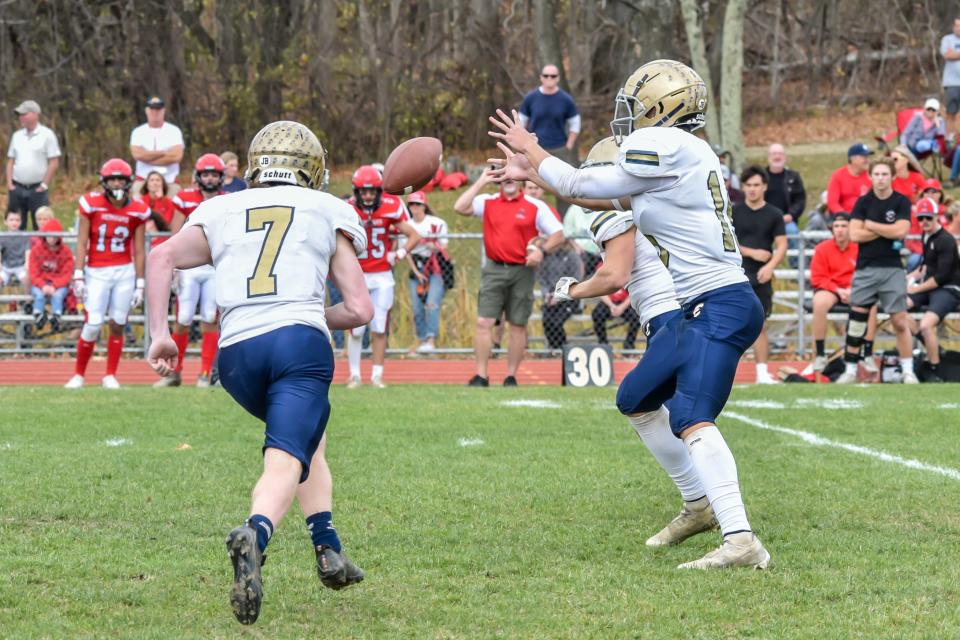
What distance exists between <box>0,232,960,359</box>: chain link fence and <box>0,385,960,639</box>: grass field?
5191mm

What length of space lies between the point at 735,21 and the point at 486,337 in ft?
34.3

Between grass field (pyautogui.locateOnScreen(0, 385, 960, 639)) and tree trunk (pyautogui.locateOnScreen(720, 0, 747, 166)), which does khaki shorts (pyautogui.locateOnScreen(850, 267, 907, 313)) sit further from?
tree trunk (pyautogui.locateOnScreen(720, 0, 747, 166))

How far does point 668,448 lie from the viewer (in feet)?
18.1

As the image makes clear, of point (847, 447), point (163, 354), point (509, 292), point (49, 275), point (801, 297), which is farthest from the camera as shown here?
point (801, 297)

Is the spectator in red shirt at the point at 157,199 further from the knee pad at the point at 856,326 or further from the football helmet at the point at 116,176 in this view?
the knee pad at the point at 856,326

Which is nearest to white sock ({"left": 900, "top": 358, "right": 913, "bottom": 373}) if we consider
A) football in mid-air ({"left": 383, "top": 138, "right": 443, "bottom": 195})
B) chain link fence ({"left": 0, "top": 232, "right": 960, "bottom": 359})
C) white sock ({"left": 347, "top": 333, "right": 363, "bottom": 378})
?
chain link fence ({"left": 0, "top": 232, "right": 960, "bottom": 359})

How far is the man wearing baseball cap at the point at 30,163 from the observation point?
1625 cm

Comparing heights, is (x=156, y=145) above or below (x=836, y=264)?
above

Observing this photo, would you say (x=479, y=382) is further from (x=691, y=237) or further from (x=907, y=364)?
(x=691, y=237)

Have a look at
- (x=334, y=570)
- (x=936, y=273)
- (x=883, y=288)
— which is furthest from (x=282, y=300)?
(x=936, y=273)

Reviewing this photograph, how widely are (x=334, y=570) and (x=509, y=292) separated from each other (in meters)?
8.12

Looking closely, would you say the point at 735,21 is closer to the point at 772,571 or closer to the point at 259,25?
the point at 259,25

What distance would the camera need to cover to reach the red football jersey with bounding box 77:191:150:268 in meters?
11.5

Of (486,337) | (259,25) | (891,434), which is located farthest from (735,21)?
(891,434)
